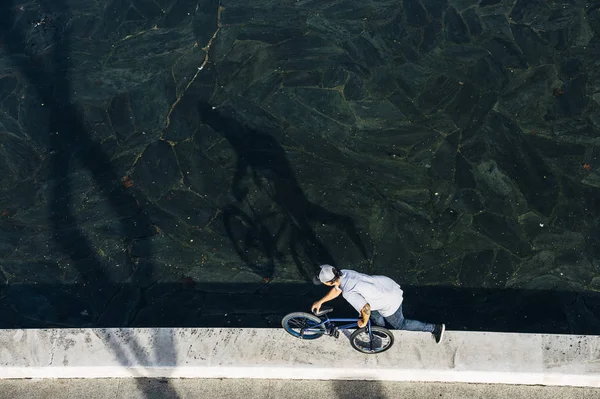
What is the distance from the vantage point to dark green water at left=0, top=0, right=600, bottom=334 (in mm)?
8391

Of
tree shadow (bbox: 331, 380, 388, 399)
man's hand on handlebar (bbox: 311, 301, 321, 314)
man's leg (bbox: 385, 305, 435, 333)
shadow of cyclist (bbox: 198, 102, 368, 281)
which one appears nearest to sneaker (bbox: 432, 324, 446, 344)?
man's leg (bbox: 385, 305, 435, 333)

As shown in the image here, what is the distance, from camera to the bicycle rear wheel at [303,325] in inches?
287

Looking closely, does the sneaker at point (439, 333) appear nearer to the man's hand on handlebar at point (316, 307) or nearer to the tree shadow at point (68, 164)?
the man's hand on handlebar at point (316, 307)

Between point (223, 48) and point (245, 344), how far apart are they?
5.29m

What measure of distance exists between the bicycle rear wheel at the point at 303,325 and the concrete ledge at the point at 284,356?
75 millimetres

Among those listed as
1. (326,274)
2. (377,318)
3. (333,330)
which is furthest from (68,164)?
(377,318)

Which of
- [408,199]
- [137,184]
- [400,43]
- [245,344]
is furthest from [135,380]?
[400,43]

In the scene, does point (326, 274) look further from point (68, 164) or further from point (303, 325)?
point (68, 164)

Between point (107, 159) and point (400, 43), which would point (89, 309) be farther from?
point (400, 43)

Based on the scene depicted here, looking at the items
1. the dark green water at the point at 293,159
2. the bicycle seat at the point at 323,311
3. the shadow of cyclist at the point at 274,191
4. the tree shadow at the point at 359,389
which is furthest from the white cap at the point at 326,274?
the shadow of cyclist at the point at 274,191

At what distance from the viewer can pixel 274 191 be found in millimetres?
9188

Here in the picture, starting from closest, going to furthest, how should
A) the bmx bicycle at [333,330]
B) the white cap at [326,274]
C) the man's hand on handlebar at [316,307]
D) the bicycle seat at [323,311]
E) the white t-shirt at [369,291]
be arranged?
the white cap at [326,274], the white t-shirt at [369,291], the man's hand on handlebar at [316,307], the bmx bicycle at [333,330], the bicycle seat at [323,311]

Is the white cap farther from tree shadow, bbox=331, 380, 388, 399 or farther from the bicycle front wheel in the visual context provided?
tree shadow, bbox=331, 380, 388, 399

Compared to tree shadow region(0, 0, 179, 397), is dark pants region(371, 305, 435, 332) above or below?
below
